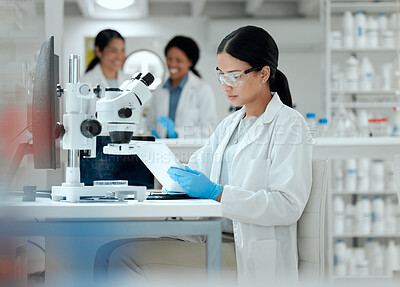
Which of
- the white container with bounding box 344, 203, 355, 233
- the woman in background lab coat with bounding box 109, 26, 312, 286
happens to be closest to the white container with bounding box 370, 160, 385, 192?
the white container with bounding box 344, 203, 355, 233

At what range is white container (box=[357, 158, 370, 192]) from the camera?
441 centimetres

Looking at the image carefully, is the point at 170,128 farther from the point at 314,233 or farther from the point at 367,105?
the point at 367,105

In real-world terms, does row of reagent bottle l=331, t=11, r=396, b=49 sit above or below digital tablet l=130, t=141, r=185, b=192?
above

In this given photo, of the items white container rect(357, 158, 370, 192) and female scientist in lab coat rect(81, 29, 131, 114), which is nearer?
female scientist in lab coat rect(81, 29, 131, 114)

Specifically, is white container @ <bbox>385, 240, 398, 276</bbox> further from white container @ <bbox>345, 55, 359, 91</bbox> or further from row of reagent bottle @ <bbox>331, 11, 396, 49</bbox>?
row of reagent bottle @ <bbox>331, 11, 396, 49</bbox>

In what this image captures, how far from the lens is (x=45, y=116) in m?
1.32

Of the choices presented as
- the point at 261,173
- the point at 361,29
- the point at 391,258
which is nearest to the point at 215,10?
the point at 361,29

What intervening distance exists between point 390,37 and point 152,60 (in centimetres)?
258

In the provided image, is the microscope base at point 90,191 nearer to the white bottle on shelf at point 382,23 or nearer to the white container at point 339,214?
the white container at point 339,214

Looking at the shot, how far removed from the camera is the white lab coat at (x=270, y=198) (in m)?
1.55

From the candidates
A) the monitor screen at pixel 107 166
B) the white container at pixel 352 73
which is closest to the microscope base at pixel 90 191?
the monitor screen at pixel 107 166

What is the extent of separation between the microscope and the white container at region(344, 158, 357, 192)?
3.35m

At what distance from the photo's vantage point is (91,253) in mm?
1194

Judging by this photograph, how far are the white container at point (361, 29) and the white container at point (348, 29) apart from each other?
43 millimetres
